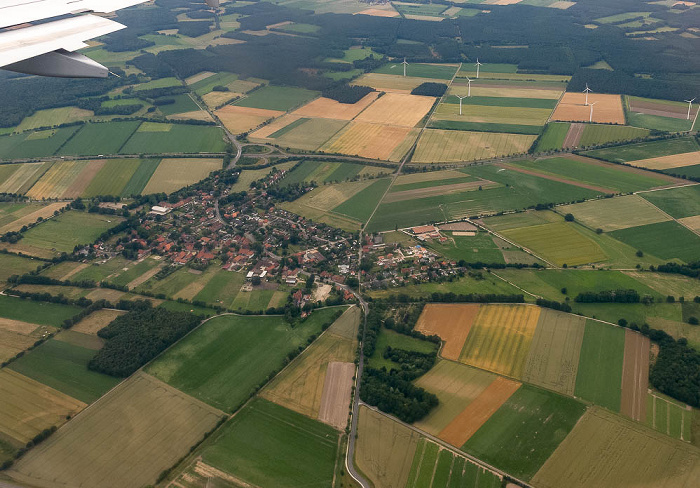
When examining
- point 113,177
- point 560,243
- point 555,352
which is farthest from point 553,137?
point 113,177

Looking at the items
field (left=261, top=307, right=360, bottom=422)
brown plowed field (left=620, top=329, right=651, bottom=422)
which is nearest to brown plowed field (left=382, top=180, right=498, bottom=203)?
field (left=261, top=307, right=360, bottom=422)

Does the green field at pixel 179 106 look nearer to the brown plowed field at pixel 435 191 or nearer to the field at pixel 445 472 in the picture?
the brown plowed field at pixel 435 191

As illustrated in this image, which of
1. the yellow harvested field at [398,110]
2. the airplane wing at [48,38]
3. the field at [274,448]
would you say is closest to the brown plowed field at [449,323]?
the field at [274,448]

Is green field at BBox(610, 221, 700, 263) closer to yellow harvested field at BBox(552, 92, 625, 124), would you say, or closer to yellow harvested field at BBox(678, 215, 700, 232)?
yellow harvested field at BBox(678, 215, 700, 232)

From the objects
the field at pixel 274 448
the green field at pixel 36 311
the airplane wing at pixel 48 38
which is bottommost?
the field at pixel 274 448

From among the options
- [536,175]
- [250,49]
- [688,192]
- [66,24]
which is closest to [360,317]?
[66,24]

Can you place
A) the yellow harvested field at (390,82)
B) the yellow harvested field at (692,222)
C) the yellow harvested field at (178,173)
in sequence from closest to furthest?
the yellow harvested field at (692,222) → the yellow harvested field at (178,173) → the yellow harvested field at (390,82)

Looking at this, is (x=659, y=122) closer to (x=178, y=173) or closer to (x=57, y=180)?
(x=178, y=173)
